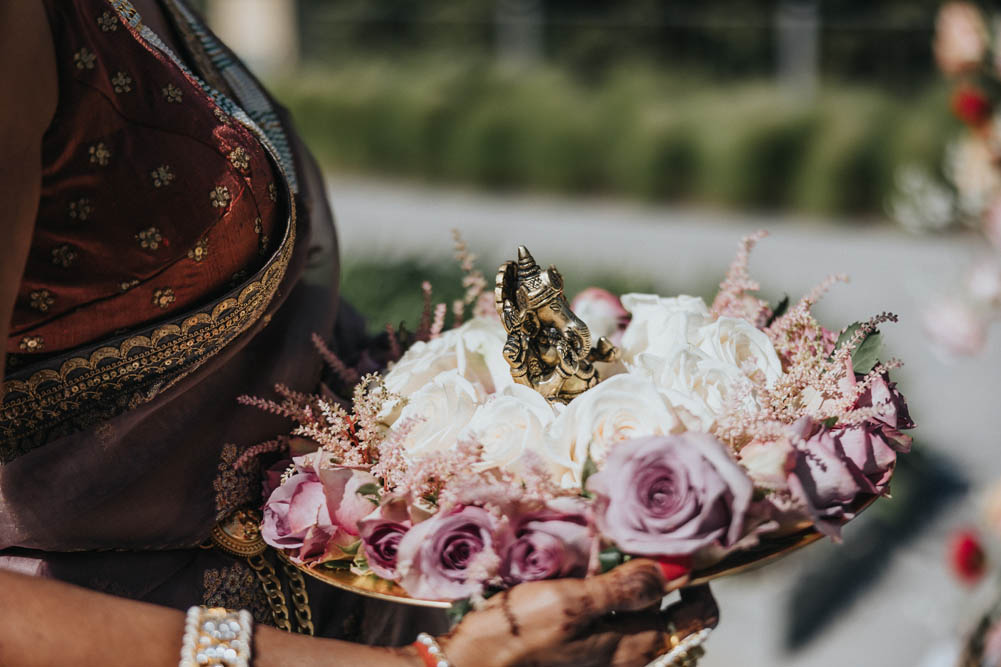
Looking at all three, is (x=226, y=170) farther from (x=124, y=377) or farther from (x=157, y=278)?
(x=124, y=377)

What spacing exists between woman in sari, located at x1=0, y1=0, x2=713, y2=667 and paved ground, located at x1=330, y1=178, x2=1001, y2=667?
6.62 feet

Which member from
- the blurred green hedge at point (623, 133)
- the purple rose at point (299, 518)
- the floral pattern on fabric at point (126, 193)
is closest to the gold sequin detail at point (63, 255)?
the floral pattern on fabric at point (126, 193)

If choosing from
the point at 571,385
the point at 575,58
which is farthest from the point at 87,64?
the point at 575,58

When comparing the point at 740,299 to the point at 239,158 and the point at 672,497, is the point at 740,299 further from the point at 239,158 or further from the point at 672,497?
the point at 239,158

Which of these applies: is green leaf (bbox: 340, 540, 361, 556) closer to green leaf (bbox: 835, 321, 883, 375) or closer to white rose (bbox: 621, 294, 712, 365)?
white rose (bbox: 621, 294, 712, 365)

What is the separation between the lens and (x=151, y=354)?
110cm

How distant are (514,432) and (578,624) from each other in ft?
0.69

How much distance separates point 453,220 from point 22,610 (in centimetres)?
790

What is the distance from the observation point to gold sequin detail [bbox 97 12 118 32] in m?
1.02

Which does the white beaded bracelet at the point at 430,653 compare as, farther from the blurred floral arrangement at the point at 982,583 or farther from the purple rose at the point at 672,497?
the blurred floral arrangement at the point at 982,583

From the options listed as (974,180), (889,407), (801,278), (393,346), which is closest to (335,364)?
(393,346)

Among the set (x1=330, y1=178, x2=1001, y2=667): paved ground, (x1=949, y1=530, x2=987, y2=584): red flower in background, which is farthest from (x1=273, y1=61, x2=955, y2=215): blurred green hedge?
(x1=949, y1=530, x2=987, y2=584): red flower in background

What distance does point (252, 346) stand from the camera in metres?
1.24

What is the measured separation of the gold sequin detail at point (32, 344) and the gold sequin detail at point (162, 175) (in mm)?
198
